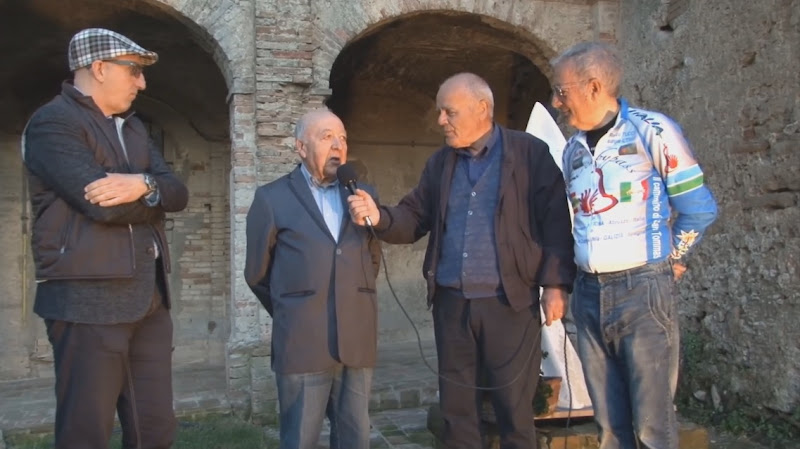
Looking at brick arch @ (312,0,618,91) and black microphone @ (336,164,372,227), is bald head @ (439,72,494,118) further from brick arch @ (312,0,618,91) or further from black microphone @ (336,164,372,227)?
brick arch @ (312,0,618,91)

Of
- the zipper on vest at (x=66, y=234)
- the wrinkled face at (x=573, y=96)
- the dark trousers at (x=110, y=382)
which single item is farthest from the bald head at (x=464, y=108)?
the zipper on vest at (x=66, y=234)

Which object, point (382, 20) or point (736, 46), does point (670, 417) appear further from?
point (382, 20)

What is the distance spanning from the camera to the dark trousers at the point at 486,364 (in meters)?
2.96

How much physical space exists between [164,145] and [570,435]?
7.12 meters

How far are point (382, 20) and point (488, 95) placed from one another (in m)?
3.78

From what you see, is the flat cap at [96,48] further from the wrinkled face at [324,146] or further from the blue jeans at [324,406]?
the blue jeans at [324,406]

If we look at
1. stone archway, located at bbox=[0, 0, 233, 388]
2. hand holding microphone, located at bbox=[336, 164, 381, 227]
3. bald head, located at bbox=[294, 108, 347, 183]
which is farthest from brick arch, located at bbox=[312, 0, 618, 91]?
hand holding microphone, located at bbox=[336, 164, 381, 227]

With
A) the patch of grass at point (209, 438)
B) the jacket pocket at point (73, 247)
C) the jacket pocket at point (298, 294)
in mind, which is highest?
the jacket pocket at point (73, 247)

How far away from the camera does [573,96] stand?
2711 millimetres

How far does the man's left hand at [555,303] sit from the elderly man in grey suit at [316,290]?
2.58ft

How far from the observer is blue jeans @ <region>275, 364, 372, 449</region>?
9.56ft

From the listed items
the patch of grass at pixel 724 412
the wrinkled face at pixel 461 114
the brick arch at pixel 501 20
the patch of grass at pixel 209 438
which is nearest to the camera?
the wrinkled face at pixel 461 114

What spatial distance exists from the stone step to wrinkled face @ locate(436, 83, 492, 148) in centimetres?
153

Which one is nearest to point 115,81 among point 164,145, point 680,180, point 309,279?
point 309,279
